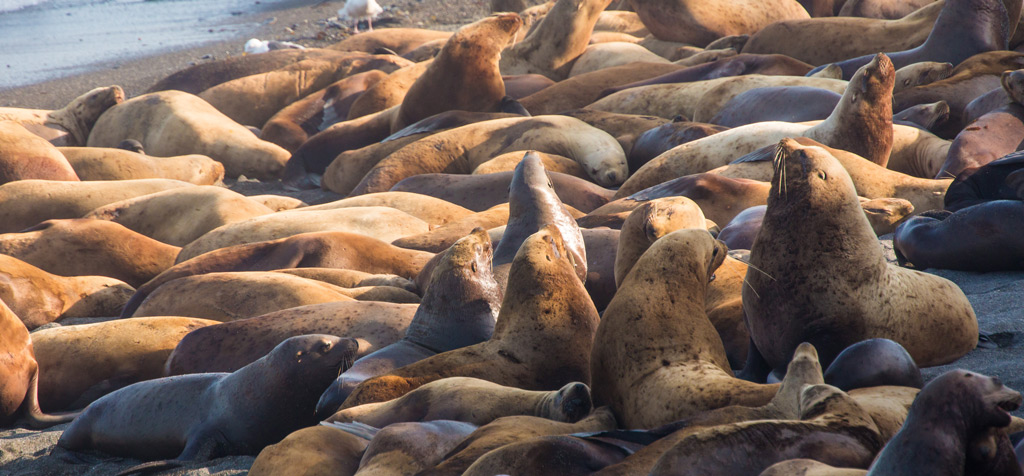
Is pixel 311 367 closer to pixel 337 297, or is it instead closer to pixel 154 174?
pixel 337 297

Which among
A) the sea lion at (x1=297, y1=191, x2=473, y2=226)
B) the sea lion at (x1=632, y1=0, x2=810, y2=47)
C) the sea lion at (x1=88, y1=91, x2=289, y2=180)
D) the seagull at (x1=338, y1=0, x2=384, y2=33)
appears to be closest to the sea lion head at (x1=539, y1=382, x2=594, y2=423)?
the sea lion at (x1=297, y1=191, x2=473, y2=226)

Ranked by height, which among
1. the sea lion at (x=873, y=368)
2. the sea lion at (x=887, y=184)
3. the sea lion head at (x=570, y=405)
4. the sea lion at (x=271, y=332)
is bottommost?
Answer: the sea lion at (x=271, y=332)

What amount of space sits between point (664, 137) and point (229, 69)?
747cm

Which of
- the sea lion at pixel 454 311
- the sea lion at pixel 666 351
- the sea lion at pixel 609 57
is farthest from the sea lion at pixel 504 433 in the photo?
the sea lion at pixel 609 57

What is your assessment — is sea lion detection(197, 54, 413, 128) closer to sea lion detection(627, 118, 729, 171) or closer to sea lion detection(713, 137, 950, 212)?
sea lion detection(627, 118, 729, 171)

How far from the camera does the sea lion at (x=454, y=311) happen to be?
384 centimetres

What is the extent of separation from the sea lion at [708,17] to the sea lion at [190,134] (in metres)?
4.75

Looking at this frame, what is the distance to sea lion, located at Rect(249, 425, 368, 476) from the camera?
256cm

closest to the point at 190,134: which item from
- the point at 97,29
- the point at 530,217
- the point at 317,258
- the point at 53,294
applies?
the point at 53,294

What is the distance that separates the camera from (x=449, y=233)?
5.99 meters

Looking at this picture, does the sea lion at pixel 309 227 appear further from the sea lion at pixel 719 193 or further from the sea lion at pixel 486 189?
the sea lion at pixel 719 193

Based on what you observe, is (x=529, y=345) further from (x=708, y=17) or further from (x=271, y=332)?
(x=708, y=17)

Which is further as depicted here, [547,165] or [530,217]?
[547,165]

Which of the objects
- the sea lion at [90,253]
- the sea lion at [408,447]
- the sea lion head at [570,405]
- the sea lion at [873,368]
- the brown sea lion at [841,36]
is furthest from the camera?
the brown sea lion at [841,36]
